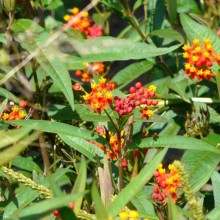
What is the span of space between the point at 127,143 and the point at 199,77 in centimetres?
57

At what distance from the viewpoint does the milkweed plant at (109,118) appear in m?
1.64

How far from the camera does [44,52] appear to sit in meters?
2.04

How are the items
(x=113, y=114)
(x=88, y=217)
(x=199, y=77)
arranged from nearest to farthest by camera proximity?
(x=88, y=217) < (x=113, y=114) < (x=199, y=77)

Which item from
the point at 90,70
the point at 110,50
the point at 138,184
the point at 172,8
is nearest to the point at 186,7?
the point at 172,8

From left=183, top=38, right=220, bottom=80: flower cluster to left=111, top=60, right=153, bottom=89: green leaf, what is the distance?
33 cm

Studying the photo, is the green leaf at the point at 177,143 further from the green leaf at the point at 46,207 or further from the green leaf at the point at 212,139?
the green leaf at the point at 46,207

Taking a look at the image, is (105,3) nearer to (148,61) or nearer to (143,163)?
(148,61)

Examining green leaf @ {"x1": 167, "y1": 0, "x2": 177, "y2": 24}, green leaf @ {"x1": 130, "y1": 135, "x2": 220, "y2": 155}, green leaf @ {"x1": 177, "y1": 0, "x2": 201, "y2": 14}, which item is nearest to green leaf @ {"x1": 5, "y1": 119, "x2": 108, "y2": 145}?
green leaf @ {"x1": 130, "y1": 135, "x2": 220, "y2": 155}

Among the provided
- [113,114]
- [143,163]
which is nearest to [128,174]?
[143,163]

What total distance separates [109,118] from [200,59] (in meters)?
0.61

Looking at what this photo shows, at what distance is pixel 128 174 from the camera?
2070mm

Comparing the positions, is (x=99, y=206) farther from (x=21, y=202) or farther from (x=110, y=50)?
(x=110, y=50)

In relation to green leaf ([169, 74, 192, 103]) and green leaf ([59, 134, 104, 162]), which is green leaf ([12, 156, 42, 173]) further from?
green leaf ([169, 74, 192, 103])

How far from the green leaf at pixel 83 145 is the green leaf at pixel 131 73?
0.58 meters
